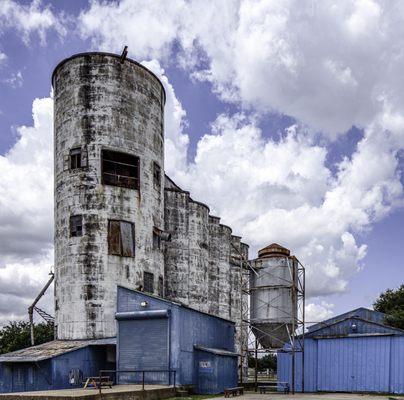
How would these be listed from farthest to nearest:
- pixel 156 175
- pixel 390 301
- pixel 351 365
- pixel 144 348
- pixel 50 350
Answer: pixel 390 301 < pixel 156 175 < pixel 351 365 < pixel 50 350 < pixel 144 348

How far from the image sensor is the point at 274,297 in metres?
32.8

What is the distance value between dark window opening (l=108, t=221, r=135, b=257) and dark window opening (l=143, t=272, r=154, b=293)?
75.2 inches

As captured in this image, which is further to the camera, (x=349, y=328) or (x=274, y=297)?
(x=274, y=297)

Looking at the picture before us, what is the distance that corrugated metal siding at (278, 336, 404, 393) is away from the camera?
1134 inches

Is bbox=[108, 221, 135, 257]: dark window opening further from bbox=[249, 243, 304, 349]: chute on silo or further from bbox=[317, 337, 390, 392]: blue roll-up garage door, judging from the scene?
bbox=[317, 337, 390, 392]: blue roll-up garage door

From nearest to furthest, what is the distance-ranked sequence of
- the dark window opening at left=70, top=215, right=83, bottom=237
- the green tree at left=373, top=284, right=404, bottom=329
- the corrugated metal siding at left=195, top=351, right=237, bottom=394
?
the corrugated metal siding at left=195, top=351, right=237, bottom=394
the dark window opening at left=70, top=215, right=83, bottom=237
the green tree at left=373, top=284, right=404, bottom=329

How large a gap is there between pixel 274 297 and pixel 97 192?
43.5ft

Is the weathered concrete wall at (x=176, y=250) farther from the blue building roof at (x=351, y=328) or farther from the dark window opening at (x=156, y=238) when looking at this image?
the blue building roof at (x=351, y=328)

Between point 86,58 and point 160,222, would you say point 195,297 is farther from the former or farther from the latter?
point 86,58

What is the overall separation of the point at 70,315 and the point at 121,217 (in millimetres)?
7014

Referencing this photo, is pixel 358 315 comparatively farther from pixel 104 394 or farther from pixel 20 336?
pixel 20 336

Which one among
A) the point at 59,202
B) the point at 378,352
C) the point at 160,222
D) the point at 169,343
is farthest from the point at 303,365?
the point at 59,202

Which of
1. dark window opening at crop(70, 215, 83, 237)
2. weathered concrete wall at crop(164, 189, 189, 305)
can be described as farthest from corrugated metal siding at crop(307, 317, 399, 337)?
dark window opening at crop(70, 215, 83, 237)

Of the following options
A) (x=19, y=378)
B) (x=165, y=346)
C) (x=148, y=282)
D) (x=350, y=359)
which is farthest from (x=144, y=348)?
(x=350, y=359)
